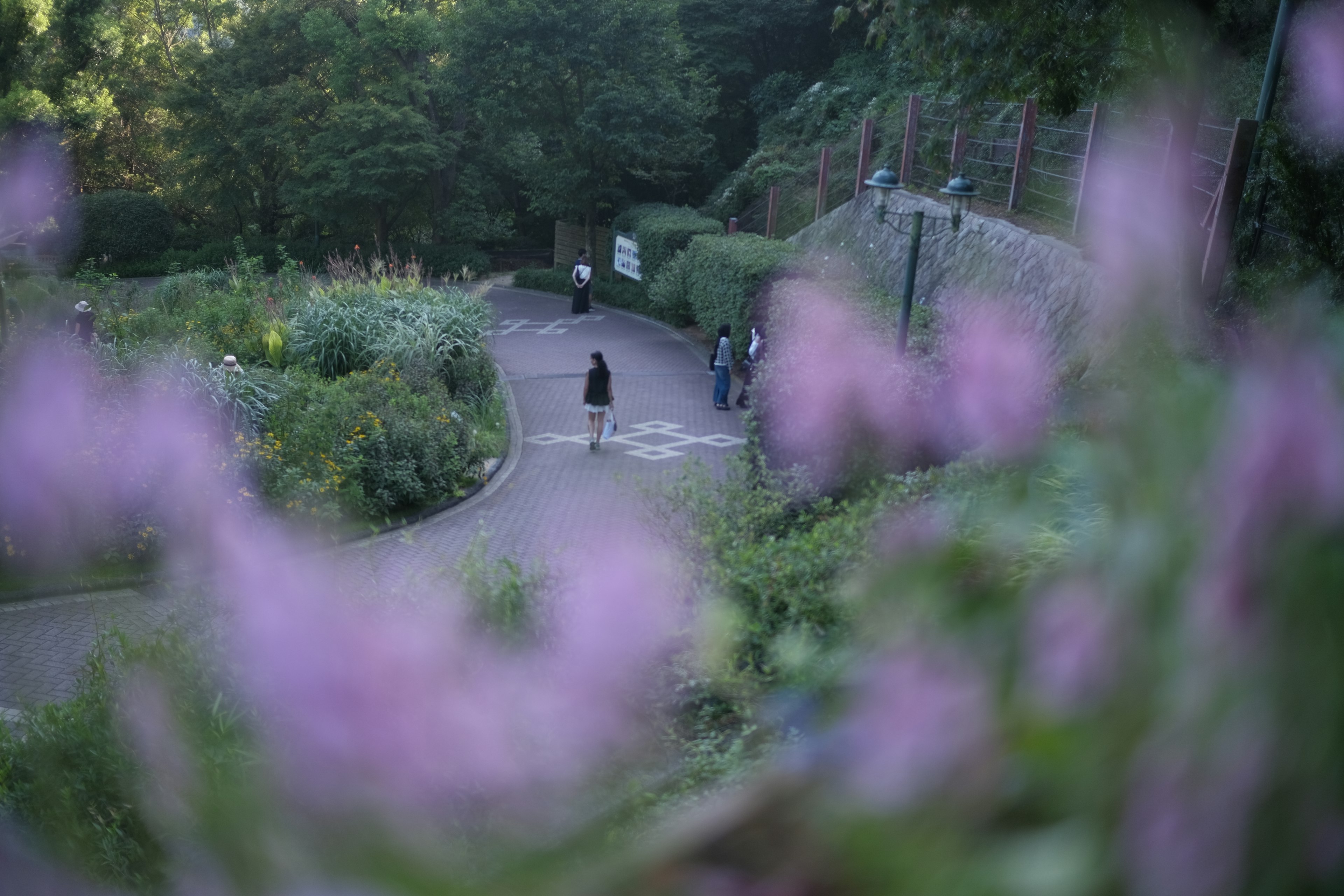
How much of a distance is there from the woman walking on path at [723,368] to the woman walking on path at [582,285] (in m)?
9.17

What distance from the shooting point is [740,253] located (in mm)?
18188

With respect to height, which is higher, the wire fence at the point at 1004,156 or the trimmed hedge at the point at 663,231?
the wire fence at the point at 1004,156

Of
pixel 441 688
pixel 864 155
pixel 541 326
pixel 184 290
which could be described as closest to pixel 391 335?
pixel 184 290

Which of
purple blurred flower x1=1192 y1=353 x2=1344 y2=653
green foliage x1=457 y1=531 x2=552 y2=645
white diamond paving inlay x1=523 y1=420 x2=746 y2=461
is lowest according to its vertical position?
white diamond paving inlay x1=523 y1=420 x2=746 y2=461

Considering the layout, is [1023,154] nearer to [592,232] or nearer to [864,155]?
[864,155]

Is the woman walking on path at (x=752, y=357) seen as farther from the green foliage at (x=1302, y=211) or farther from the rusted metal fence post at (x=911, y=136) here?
the green foliage at (x=1302, y=211)

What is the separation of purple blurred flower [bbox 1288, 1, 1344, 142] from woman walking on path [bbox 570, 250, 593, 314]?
55.3ft

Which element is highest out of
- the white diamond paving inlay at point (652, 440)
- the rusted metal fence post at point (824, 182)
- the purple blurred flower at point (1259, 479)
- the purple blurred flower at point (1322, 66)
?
the purple blurred flower at point (1322, 66)

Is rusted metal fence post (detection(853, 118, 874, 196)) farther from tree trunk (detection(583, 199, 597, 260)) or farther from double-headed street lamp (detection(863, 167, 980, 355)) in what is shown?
double-headed street lamp (detection(863, 167, 980, 355))

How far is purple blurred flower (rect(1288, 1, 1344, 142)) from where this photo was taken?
7.17 meters

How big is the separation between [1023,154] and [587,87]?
14.2 m

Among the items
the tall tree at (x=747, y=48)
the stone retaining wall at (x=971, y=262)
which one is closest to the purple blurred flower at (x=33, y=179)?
the tall tree at (x=747, y=48)

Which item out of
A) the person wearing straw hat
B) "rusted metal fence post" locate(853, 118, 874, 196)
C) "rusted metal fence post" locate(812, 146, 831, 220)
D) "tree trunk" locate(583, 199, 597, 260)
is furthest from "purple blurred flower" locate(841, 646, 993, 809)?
"tree trunk" locate(583, 199, 597, 260)

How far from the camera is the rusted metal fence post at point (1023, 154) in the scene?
47.9 feet
